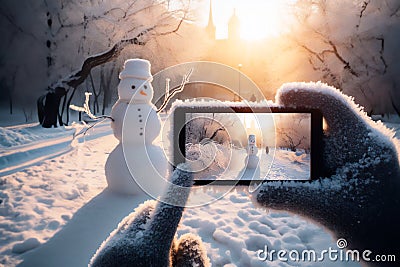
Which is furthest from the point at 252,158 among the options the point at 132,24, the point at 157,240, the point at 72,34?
the point at 72,34

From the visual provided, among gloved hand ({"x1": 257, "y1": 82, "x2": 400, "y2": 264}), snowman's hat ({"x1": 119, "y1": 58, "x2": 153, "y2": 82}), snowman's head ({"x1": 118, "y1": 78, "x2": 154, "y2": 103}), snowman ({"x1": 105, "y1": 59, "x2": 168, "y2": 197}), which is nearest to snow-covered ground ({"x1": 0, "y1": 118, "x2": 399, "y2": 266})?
snowman ({"x1": 105, "y1": 59, "x2": 168, "y2": 197})

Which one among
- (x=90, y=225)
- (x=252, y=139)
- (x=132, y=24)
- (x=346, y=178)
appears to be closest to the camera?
(x=346, y=178)

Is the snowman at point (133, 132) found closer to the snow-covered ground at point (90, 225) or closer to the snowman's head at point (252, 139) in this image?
the snow-covered ground at point (90, 225)

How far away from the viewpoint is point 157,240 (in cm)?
90

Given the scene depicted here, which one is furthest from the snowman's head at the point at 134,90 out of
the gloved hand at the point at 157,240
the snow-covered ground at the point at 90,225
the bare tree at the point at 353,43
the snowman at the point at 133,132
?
the bare tree at the point at 353,43

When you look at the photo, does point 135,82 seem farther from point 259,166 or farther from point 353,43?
point 353,43

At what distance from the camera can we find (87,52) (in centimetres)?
1048

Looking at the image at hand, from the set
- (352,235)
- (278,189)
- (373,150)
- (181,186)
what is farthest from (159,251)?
(373,150)

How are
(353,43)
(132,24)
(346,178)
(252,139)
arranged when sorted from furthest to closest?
(132,24) → (353,43) → (252,139) → (346,178)

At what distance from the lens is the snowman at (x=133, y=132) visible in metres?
3.47

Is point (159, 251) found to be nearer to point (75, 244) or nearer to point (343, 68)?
point (75, 244)

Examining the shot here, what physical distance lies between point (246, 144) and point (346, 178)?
37cm

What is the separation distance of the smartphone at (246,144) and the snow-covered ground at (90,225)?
2.82ft

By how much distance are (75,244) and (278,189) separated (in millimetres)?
2415
